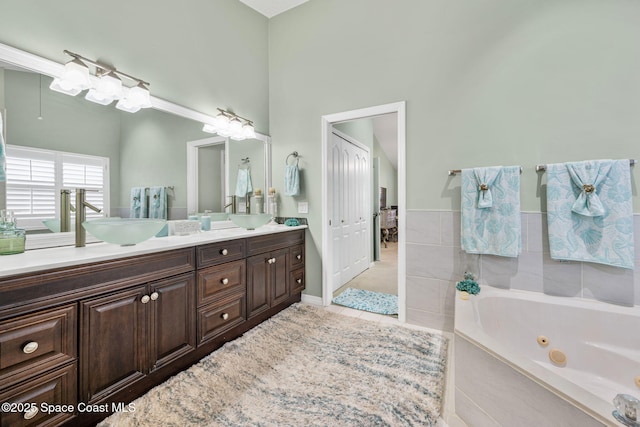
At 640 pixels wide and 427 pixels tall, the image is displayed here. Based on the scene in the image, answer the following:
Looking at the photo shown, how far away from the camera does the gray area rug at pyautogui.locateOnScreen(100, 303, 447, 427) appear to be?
1305 mm

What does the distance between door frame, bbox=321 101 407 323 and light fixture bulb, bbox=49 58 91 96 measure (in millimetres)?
1872

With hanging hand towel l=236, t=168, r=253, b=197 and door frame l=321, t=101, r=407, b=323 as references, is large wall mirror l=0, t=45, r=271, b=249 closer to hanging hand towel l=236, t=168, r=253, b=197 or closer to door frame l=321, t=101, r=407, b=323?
hanging hand towel l=236, t=168, r=253, b=197

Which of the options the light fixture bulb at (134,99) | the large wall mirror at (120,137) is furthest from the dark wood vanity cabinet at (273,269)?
the light fixture bulb at (134,99)

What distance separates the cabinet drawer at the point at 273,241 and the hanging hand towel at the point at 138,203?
0.80 m

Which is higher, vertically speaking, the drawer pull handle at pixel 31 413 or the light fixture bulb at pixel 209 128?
the light fixture bulb at pixel 209 128

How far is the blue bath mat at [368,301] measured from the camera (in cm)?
267

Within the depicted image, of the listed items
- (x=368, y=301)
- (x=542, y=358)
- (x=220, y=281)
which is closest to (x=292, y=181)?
(x=220, y=281)

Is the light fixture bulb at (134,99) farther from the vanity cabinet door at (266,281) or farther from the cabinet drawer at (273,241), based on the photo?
the vanity cabinet door at (266,281)

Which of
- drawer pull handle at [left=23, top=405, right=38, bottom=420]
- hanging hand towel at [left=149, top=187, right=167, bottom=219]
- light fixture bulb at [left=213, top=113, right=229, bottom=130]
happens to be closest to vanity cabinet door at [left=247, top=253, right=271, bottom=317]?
hanging hand towel at [left=149, top=187, right=167, bottom=219]

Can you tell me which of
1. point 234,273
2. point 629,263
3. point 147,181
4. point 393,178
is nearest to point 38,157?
point 147,181

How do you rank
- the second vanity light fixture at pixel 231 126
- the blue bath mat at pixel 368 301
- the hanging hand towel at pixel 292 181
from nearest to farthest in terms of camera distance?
the second vanity light fixture at pixel 231 126, the blue bath mat at pixel 368 301, the hanging hand towel at pixel 292 181

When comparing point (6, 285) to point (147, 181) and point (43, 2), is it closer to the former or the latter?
point (147, 181)

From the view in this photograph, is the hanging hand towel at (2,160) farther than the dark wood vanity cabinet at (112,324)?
Yes

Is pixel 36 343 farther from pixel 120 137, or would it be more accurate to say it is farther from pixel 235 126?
pixel 235 126
